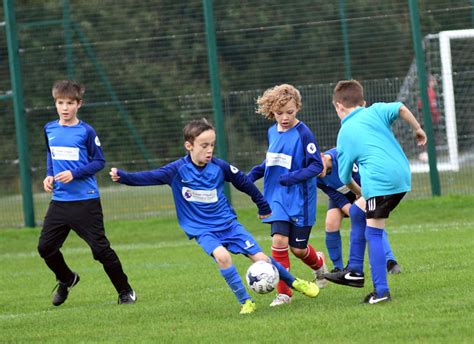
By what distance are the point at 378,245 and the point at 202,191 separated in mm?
1365

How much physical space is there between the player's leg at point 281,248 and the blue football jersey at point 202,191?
1.29 ft

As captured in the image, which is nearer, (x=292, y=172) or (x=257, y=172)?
(x=292, y=172)

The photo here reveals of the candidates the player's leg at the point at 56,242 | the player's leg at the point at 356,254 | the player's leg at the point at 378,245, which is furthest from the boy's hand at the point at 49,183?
the player's leg at the point at 378,245

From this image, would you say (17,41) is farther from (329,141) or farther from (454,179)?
(454,179)

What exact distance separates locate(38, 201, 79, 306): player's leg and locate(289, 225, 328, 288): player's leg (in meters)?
1.90

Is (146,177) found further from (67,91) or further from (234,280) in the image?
(67,91)

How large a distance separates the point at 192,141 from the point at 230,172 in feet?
1.20

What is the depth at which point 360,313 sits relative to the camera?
6.98 meters

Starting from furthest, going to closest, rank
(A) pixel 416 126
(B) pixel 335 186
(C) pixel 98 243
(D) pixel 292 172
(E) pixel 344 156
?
(B) pixel 335 186 < (C) pixel 98 243 < (D) pixel 292 172 < (E) pixel 344 156 < (A) pixel 416 126

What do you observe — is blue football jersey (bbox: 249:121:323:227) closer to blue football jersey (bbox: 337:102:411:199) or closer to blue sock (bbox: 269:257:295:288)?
blue sock (bbox: 269:257:295:288)

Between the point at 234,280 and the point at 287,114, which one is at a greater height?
the point at 287,114

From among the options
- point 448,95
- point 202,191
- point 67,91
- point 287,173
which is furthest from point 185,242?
point 202,191

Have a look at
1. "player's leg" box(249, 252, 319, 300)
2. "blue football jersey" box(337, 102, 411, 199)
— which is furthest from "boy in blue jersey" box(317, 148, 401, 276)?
"blue football jersey" box(337, 102, 411, 199)

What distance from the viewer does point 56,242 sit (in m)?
8.95
